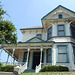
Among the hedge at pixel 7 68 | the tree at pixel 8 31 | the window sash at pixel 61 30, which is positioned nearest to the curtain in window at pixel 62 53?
the window sash at pixel 61 30

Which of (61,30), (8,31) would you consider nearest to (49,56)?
(61,30)

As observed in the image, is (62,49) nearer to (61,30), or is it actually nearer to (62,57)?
(62,57)

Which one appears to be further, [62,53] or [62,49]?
[62,49]

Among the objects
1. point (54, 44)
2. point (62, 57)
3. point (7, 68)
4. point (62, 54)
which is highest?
point (54, 44)

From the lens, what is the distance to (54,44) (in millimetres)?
13562

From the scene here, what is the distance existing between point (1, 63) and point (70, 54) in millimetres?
8879

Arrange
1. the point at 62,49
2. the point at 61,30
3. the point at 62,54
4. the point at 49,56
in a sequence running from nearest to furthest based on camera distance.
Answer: the point at 62,54
the point at 62,49
the point at 49,56
the point at 61,30

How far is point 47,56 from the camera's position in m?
14.1

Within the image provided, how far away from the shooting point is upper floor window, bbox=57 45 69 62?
12.5 metres

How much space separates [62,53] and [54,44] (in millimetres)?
1559

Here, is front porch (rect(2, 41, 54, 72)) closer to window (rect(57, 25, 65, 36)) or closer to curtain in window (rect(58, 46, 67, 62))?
curtain in window (rect(58, 46, 67, 62))

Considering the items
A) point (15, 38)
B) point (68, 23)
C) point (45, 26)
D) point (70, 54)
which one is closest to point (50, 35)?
point (45, 26)

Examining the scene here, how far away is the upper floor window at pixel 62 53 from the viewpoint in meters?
12.5

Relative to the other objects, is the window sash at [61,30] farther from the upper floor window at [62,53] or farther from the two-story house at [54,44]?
the upper floor window at [62,53]
